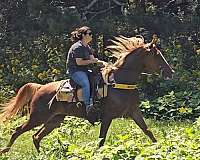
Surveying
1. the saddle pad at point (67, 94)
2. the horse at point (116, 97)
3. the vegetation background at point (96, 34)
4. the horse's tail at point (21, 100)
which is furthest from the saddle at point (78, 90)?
the vegetation background at point (96, 34)

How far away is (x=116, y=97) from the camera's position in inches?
400

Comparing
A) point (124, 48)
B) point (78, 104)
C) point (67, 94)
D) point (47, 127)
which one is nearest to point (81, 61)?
point (67, 94)

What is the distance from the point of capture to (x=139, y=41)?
10.6m

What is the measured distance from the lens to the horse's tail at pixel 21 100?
11078 millimetres

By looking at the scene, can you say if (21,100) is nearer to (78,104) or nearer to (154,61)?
(78,104)

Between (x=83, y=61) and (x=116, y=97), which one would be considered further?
(x=116, y=97)

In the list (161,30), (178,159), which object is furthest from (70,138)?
(161,30)

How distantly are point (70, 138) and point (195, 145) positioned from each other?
562 cm

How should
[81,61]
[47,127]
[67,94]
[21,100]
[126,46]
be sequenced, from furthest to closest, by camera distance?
[21,100] < [47,127] < [126,46] < [67,94] < [81,61]

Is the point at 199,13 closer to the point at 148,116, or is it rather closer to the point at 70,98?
the point at 148,116

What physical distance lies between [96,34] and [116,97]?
8.32m

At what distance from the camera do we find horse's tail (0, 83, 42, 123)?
11.1 metres

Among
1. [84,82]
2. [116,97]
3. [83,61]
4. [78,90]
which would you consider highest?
[83,61]

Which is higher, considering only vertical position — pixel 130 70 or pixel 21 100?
pixel 130 70
